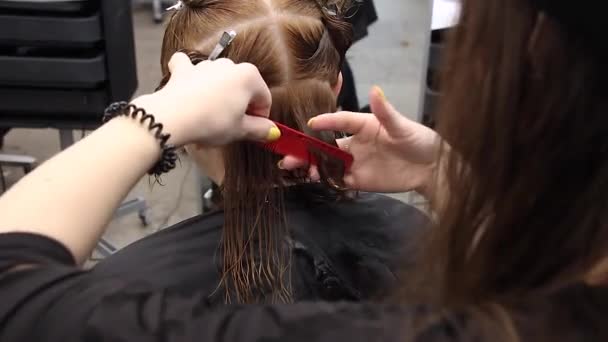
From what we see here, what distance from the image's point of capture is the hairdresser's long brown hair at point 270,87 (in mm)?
1019

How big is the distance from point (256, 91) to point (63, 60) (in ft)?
3.26

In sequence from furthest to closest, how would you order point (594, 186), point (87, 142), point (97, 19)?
point (97, 19) < point (87, 142) < point (594, 186)

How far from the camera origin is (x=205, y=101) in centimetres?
65

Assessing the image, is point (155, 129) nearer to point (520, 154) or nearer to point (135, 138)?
point (135, 138)

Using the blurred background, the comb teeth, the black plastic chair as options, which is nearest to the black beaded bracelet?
the comb teeth

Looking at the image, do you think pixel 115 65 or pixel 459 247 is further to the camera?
pixel 115 65

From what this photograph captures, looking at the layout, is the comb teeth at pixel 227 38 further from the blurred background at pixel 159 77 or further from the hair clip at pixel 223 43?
the blurred background at pixel 159 77

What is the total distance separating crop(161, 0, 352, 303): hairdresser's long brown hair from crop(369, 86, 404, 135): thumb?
0.42 ft

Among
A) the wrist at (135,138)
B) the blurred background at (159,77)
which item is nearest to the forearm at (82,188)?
the wrist at (135,138)

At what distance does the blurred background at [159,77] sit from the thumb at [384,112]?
1.37ft

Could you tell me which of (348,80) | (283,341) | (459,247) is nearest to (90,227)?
(283,341)

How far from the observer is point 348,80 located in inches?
95.0

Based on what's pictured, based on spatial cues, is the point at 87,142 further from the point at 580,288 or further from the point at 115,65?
the point at 115,65

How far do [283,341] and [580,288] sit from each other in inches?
8.6
